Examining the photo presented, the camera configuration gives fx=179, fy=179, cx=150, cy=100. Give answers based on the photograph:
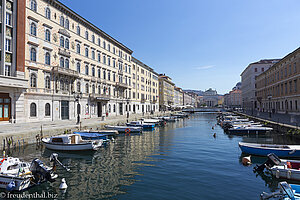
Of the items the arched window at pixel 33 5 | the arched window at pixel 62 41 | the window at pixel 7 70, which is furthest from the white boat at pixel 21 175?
the arched window at pixel 62 41

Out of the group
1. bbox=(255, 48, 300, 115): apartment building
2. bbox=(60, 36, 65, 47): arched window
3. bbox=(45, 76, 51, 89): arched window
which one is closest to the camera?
bbox=(45, 76, 51, 89): arched window

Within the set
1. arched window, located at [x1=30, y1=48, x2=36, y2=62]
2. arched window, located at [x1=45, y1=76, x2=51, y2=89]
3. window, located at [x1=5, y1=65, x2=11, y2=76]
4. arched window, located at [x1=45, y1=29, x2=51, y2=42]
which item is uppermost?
arched window, located at [x1=45, y1=29, x2=51, y2=42]

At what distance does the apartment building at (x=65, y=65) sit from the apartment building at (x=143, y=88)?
14410mm

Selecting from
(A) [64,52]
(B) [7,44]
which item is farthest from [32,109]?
(A) [64,52]

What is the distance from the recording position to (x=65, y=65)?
126 feet

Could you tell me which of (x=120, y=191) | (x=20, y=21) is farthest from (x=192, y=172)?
(x=20, y=21)

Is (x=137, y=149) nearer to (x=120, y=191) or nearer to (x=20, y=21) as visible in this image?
(x=120, y=191)

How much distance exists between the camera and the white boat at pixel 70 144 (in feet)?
63.0

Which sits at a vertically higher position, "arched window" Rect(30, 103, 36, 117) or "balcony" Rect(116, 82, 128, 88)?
Answer: "balcony" Rect(116, 82, 128, 88)

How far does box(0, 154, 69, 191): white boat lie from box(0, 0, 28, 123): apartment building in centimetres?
1973

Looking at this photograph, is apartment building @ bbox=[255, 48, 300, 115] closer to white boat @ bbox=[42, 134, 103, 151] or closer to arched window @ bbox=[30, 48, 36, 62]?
white boat @ bbox=[42, 134, 103, 151]

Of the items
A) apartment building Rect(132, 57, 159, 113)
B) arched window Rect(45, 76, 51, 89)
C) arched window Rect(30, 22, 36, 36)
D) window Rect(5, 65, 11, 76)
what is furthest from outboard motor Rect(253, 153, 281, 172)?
apartment building Rect(132, 57, 159, 113)

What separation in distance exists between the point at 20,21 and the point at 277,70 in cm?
6851

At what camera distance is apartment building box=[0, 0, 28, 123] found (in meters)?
26.7
